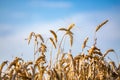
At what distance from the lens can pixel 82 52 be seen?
206 inches

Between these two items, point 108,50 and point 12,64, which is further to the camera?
point 108,50

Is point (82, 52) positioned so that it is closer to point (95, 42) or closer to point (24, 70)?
point (95, 42)

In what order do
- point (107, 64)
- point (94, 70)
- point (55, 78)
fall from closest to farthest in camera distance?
point (55, 78)
point (94, 70)
point (107, 64)

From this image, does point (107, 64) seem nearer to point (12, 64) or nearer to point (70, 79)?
point (70, 79)

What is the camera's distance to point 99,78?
17.7ft

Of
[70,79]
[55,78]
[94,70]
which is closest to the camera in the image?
[55,78]

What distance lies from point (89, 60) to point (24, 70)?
117 centimetres

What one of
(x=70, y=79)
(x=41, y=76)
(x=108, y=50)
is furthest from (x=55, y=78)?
(x=108, y=50)

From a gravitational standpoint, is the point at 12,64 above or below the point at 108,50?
below

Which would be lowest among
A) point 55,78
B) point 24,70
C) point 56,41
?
point 55,78

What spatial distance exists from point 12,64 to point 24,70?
1.04 ft

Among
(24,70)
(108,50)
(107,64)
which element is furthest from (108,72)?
(24,70)

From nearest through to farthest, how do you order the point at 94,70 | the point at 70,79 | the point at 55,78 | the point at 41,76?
the point at 55,78 < the point at 41,76 < the point at 70,79 < the point at 94,70

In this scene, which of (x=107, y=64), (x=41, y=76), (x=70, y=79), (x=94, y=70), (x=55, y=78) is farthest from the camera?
(x=107, y=64)
